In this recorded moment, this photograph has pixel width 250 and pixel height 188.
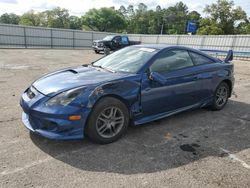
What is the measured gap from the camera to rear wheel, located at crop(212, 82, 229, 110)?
5325 mm

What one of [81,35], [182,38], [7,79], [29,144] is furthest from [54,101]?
[81,35]

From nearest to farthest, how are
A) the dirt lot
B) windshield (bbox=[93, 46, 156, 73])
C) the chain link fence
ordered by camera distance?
the dirt lot
windshield (bbox=[93, 46, 156, 73])
the chain link fence

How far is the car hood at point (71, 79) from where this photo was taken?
11.3 feet

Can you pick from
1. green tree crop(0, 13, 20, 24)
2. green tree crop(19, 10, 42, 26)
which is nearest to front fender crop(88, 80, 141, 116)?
green tree crop(19, 10, 42, 26)

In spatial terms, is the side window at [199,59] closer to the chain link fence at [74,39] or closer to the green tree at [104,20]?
the chain link fence at [74,39]

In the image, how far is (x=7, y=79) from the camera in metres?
8.02

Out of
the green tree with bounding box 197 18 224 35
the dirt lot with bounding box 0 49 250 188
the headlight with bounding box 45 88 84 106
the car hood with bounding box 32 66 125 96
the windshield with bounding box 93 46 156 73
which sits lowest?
the dirt lot with bounding box 0 49 250 188

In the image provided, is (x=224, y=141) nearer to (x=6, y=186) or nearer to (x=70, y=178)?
(x=70, y=178)

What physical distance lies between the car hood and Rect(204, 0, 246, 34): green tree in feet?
148

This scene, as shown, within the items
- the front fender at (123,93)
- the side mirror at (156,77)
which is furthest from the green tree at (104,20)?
the front fender at (123,93)

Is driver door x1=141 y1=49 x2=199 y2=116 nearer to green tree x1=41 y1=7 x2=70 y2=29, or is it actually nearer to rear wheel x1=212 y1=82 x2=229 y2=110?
rear wheel x1=212 y1=82 x2=229 y2=110

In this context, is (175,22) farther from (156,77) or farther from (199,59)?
(156,77)

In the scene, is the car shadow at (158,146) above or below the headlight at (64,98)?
below

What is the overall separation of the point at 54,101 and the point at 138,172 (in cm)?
142
